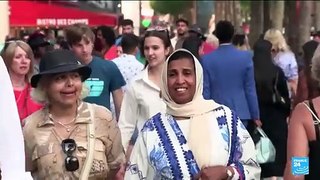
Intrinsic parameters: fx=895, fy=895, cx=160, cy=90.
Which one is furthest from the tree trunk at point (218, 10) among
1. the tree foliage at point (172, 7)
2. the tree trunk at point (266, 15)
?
the tree foliage at point (172, 7)

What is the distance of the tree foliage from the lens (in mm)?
96800

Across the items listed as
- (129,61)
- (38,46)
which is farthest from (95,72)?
(129,61)

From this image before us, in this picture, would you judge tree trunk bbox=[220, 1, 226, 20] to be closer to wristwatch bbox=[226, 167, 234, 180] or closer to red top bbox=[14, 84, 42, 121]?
red top bbox=[14, 84, 42, 121]

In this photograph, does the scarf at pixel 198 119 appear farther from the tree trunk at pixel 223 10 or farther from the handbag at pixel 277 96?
the tree trunk at pixel 223 10

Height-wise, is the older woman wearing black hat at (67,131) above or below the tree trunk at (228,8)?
below

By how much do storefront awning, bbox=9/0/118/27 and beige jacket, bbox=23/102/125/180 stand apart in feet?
76.7

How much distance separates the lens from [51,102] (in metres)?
5.17

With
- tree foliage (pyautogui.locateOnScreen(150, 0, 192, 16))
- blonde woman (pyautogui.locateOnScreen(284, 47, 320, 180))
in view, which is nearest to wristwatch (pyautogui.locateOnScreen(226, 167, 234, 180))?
blonde woman (pyautogui.locateOnScreen(284, 47, 320, 180))

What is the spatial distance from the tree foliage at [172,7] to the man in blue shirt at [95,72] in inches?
3377

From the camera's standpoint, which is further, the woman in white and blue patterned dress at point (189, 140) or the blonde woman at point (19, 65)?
the blonde woman at point (19, 65)

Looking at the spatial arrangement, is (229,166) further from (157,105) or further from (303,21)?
(303,21)

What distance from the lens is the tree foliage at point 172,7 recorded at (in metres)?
A: 96.8

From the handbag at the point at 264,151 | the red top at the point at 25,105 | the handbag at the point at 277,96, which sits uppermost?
the red top at the point at 25,105

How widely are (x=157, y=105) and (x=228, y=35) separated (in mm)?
3261
